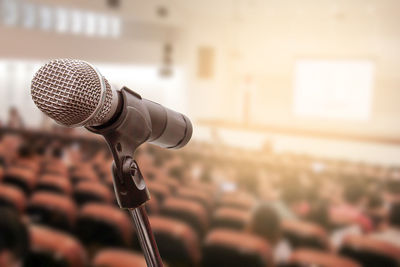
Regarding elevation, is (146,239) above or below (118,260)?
above

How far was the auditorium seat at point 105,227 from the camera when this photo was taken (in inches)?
164

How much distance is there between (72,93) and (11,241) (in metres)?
2.02

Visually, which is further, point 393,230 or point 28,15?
point 28,15

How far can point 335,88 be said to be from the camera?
1764 cm

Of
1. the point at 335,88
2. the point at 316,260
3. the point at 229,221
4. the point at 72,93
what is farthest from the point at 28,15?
the point at 72,93

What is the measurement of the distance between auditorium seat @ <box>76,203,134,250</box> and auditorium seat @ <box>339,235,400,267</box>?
2.33 meters

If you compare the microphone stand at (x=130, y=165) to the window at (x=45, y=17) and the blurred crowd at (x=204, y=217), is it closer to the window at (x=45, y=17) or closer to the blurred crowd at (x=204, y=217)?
the blurred crowd at (x=204, y=217)

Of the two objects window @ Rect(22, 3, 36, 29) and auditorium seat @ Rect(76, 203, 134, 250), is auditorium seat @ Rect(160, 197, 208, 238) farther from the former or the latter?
window @ Rect(22, 3, 36, 29)

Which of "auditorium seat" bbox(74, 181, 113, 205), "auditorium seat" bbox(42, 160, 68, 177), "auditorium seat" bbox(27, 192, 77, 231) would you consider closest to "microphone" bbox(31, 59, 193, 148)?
"auditorium seat" bbox(27, 192, 77, 231)

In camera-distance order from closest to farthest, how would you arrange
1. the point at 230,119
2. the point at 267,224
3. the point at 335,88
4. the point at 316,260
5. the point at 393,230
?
the point at 316,260 → the point at 267,224 → the point at 393,230 → the point at 335,88 → the point at 230,119

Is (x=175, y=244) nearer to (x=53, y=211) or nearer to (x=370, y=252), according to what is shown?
(x=53, y=211)

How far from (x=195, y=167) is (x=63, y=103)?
28.2ft

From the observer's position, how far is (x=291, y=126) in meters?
19.4

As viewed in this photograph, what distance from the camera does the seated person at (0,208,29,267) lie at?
2.48 metres
